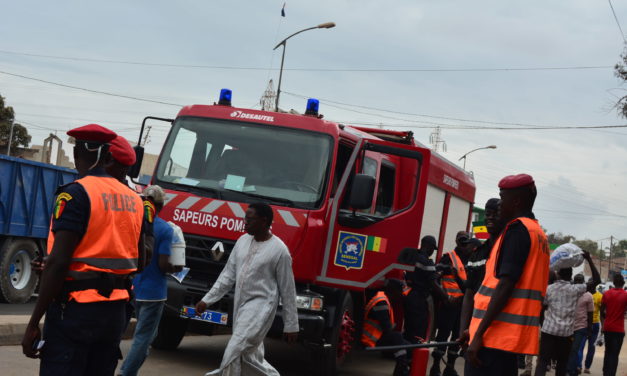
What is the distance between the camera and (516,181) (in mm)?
4926

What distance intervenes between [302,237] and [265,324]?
7.59ft

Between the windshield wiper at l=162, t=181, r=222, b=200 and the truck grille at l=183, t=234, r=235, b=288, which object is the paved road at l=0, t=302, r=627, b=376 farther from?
the windshield wiper at l=162, t=181, r=222, b=200

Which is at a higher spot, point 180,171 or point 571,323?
point 180,171

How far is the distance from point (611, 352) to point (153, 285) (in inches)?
338

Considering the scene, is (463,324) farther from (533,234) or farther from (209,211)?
(209,211)

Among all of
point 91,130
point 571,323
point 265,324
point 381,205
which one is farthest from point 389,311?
point 91,130

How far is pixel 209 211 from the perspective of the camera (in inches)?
348

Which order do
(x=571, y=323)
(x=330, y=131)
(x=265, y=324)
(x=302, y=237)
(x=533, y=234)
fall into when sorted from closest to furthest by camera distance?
(x=533, y=234) < (x=265, y=324) < (x=302, y=237) < (x=330, y=131) < (x=571, y=323)

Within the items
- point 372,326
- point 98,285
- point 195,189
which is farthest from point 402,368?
point 98,285

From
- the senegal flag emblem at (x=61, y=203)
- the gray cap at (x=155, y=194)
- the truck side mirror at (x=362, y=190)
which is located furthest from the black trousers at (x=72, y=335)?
the truck side mirror at (x=362, y=190)

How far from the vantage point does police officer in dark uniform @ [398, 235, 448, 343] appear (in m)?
9.87

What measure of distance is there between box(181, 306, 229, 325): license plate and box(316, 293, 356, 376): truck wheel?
1.11 metres

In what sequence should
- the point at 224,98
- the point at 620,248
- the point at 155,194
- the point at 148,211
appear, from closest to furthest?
the point at 148,211 < the point at 155,194 < the point at 224,98 < the point at 620,248

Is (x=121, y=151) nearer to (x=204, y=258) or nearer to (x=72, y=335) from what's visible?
(x=72, y=335)
